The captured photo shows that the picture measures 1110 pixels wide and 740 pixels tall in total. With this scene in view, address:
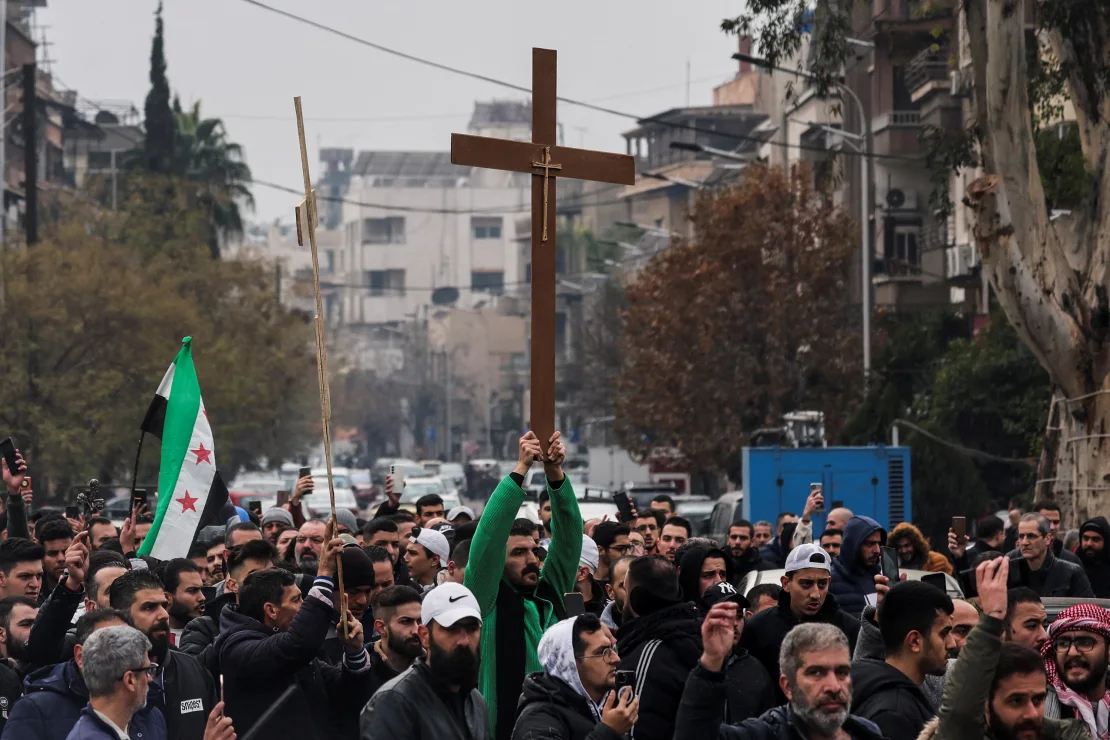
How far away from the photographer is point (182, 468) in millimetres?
12664

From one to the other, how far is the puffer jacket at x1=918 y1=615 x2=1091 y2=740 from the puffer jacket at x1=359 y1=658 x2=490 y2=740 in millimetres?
1629

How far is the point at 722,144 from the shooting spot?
98438mm

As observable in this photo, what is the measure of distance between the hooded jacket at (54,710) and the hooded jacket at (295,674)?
1.58 ft

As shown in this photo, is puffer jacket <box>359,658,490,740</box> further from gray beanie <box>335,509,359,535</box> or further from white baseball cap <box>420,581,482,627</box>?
gray beanie <box>335,509,359,535</box>

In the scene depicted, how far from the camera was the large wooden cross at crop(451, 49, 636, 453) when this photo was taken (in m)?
8.79

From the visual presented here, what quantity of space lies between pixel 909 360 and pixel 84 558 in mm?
30931

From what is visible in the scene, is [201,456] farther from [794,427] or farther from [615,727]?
[794,427]

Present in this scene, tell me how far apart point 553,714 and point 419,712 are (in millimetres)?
456

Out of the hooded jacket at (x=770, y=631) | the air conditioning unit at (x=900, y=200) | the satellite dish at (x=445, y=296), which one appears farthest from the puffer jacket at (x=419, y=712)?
the satellite dish at (x=445, y=296)

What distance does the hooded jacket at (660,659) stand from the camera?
7.09 m

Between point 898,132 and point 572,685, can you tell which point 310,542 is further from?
point 898,132

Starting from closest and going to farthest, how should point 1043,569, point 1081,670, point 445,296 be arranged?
point 1081,670 < point 1043,569 < point 445,296

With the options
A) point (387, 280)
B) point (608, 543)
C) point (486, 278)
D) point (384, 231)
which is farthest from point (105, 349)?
point (384, 231)

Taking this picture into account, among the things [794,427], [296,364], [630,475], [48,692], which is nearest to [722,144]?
[630,475]
